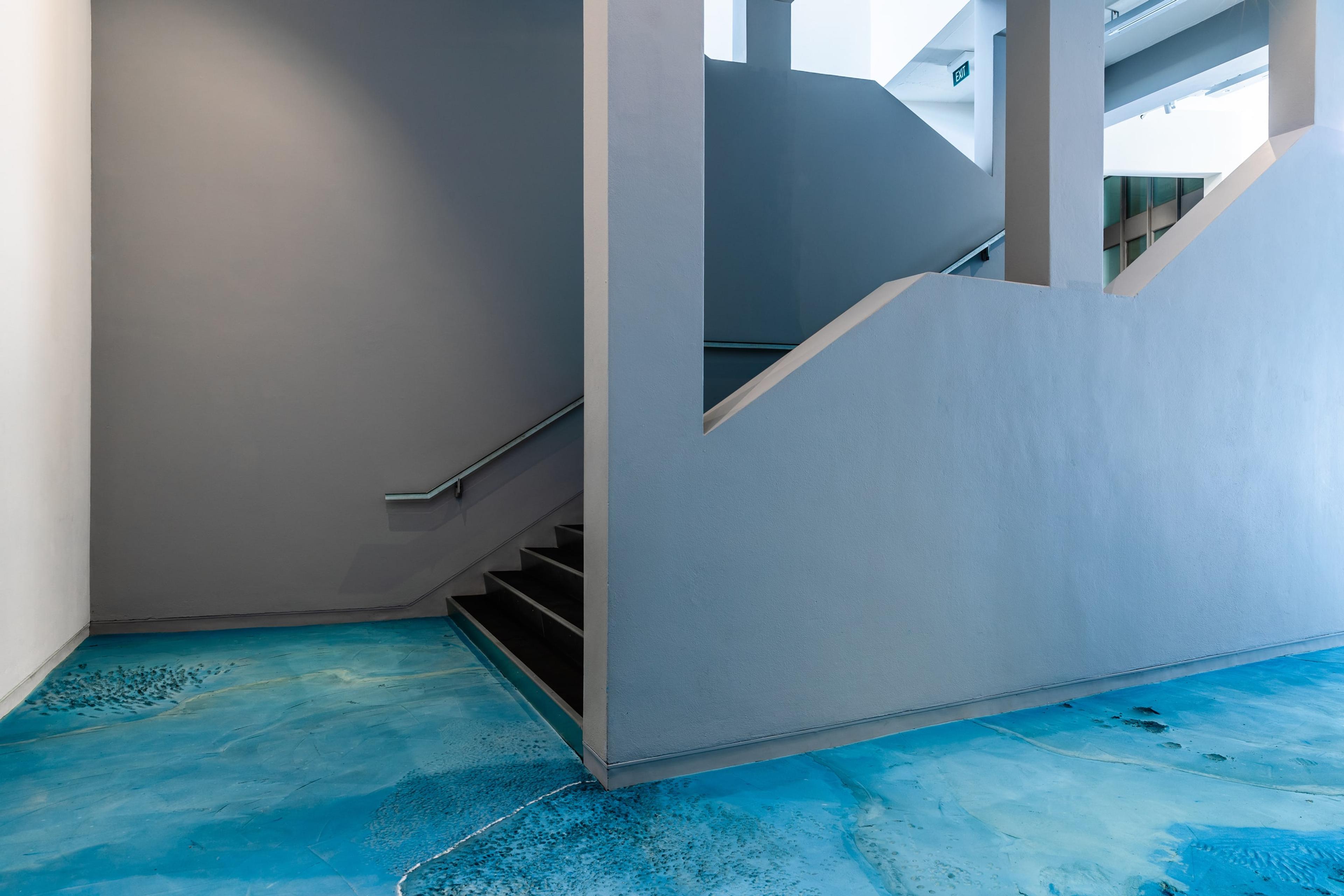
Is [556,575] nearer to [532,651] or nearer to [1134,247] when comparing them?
[532,651]

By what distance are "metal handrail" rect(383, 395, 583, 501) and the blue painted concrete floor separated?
4.89 ft

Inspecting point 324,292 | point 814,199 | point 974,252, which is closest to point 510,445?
point 324,292

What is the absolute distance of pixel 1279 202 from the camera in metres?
3.85

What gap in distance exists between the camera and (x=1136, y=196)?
45.7ft

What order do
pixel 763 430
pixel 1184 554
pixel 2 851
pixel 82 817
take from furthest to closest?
pixel 1184 554 < pixel 763 430 < pixel 82 817 < pixel 2 851

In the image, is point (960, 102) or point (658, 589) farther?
point (960, 102)

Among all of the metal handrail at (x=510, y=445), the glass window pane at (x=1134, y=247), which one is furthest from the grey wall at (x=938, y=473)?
the glass window pane at (x=1134, y=247)

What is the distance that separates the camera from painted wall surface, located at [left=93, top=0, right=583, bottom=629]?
13.9 feet

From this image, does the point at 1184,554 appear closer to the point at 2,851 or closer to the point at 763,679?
the point at 763,679

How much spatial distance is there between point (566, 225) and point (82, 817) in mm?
3912

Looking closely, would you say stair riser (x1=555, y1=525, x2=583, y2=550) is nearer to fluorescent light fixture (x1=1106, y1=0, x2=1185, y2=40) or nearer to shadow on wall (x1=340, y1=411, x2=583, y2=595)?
shadow on wall (x1=340, y1=411, x2=583, y2=595)

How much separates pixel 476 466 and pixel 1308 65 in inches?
194

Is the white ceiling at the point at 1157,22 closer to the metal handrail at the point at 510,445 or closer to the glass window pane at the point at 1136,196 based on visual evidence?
the metal handrail at the point at 510,445

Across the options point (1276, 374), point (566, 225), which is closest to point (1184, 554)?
point (1276, 374)
